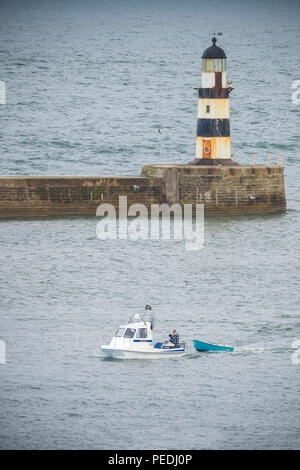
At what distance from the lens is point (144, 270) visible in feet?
129

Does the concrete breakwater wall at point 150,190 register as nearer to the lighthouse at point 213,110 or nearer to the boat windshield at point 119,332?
the lighthouse at point 213,110

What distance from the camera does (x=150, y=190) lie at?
4625 centimetres

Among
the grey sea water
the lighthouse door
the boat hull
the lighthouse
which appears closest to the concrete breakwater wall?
the grey sea water

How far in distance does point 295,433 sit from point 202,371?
12.5 feet

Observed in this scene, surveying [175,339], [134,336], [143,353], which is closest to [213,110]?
[134,336]

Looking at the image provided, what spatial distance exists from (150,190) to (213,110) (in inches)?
138

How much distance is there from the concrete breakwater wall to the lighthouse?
3.07ft

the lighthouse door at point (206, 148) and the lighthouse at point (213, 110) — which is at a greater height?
the lighthouse at point (213, 110)

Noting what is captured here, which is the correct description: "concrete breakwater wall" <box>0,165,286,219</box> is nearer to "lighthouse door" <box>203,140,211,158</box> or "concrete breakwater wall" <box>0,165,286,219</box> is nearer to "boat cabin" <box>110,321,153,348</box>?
"lighthouse door" <box>203,140,211,158</box>

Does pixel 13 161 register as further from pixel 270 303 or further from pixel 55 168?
pixel 270 303

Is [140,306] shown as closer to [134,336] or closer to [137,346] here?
[134,336]

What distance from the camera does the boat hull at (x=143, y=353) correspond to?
100 ft

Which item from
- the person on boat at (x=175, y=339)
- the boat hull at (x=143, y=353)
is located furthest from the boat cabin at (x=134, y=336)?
the person on boat at (x=175, y=339)

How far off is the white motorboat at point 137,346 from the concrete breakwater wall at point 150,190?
15.3m
